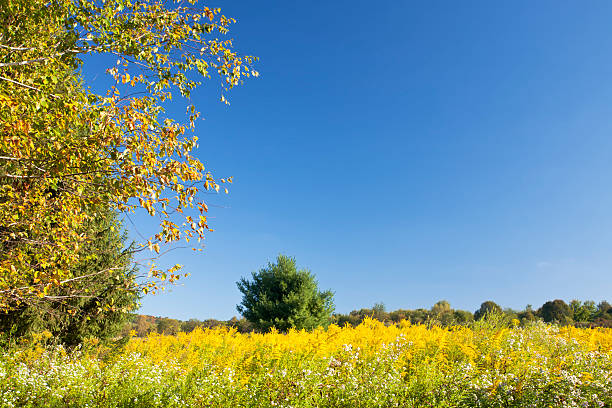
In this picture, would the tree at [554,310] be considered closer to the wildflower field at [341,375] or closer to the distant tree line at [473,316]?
the distant tree line at [473,316]

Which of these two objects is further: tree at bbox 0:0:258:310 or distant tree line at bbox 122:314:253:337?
distant tree line at bbox 122:314:253:337

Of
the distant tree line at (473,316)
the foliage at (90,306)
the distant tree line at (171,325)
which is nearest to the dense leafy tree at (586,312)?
the distant tree line at (473,316)

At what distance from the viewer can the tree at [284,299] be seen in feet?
60.4

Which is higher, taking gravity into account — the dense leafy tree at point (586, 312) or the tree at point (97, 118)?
the tree at point (97, 118)

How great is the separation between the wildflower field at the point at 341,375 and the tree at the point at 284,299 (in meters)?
10.3

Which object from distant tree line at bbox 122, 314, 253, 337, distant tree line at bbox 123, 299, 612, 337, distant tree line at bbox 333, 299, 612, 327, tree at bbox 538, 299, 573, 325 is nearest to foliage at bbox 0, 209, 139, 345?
distant tree line at bbox 123, 299, 612, 337

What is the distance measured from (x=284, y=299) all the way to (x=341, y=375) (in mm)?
13040

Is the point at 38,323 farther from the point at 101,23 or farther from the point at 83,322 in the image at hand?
the point at 101,23

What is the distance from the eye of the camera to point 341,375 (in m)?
5.79

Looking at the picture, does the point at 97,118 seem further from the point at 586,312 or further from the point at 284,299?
the point at 586,312

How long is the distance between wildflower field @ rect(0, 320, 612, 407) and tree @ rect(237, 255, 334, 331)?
407 inches

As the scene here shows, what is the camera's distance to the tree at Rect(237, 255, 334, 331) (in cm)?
1842

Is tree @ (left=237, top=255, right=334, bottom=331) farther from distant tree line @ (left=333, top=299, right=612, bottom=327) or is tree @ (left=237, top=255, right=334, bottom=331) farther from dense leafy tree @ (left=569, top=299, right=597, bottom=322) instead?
dense leafy tree @ (left=569, top=299, right=597, bottom=322)

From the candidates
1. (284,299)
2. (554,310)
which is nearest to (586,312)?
(554,310)
